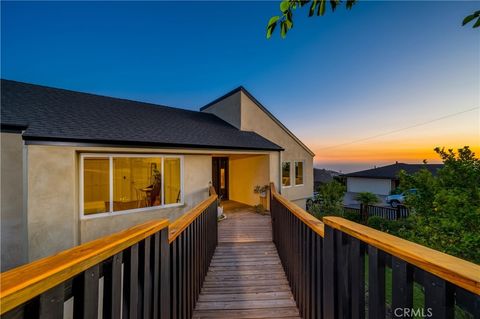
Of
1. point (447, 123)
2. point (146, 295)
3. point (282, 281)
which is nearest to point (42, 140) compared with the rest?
point (146, 295)

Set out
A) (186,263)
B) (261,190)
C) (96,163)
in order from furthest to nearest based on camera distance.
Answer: (261,190) < (96,163) < (186,263)

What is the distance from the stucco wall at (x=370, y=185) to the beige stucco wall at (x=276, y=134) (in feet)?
75.1

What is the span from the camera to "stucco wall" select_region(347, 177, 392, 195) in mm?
28453

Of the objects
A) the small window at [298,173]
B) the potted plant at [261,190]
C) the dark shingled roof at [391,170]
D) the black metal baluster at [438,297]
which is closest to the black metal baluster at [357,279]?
the black metal baluster at [438,297]

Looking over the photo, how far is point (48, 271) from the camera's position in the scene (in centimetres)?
72

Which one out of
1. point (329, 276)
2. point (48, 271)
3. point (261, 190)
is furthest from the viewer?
point (261, 190)

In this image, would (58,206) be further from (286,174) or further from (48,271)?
(286,174)

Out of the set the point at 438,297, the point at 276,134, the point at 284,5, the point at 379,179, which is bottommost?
the point at 379,179

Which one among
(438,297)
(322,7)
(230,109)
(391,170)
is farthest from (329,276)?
(391,170)

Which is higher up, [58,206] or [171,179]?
[171,179]

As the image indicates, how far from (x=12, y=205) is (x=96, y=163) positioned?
1949 mm

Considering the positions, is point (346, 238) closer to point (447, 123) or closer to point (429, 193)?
point (429, 193)

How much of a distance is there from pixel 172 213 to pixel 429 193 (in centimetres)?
923

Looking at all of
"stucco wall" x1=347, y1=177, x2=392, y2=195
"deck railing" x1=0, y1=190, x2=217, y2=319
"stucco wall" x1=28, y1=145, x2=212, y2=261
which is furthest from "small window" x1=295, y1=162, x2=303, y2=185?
"stucco wall" x1=347, y1=177, x2=392, y2=195
